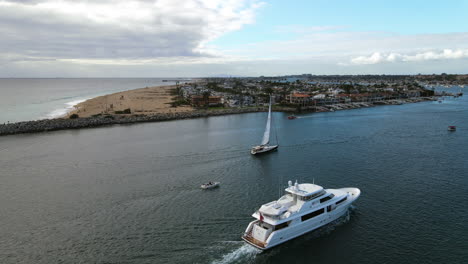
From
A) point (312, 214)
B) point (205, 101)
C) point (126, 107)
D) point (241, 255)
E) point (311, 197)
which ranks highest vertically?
point (205, 101)

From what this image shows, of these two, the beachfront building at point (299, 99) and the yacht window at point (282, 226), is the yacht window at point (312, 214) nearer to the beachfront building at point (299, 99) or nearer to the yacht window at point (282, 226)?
the yacht window at point (282, 226)

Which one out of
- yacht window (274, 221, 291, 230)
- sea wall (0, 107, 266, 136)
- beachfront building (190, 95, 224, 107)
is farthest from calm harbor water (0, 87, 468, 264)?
beachfront building (190, 95, 224, 107)

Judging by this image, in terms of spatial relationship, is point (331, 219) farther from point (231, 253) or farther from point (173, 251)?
point (173, 251)

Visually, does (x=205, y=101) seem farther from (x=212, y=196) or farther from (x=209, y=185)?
(x=212, y=196)

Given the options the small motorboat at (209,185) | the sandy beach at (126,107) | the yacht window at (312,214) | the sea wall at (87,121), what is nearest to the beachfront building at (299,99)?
the sea wall at (87,121)

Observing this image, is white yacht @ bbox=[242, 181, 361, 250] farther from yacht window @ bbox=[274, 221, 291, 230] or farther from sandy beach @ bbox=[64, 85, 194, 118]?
sandy beach @ bbox=[64, 85, 194, 118]

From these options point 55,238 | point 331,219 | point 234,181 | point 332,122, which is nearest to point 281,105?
point 332,122

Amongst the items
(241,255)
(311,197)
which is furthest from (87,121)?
(311,197)
